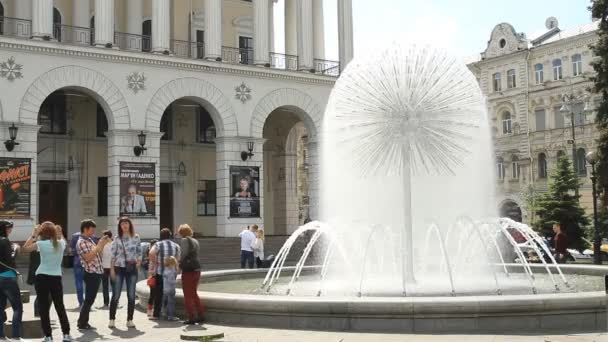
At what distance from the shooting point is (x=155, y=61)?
29812mm

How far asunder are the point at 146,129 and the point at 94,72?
2.97m

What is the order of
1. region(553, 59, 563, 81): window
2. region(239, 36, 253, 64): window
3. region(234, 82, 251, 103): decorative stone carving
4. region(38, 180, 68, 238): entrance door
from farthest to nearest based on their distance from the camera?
region(553, 59, 563, 81): window, region(239, 36, 253, 64): window, region(234, 82, 251, 103): decorative stone carving, region(38, 180, 68, 238): entrance door

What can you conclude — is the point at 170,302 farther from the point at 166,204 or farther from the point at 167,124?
the point at 167,124

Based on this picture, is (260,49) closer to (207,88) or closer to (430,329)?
(207,88)

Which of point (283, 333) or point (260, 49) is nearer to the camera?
point (283, 333)

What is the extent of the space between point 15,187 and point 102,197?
22.1 feet

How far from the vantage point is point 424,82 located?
46.6 ft

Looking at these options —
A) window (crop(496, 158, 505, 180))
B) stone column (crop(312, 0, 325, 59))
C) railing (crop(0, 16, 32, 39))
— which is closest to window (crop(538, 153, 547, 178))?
window (crop(496, 158, 505, 180))

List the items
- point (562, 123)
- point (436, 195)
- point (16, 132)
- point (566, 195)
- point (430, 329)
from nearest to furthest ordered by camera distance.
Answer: point (430, 329)
point (436, 195)
point (16, 132)
point (566, 195)
point (562, 123)

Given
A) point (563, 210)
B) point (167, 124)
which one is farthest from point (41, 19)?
point (563, 210)

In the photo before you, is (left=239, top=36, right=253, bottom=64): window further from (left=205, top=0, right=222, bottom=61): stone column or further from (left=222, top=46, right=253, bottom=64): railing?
(left=205, top=0, right=222, bottom=61): stone column

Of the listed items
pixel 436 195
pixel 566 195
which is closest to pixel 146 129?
pixel 436 195

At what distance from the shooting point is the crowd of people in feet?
31.9

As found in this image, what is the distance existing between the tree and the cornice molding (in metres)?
12.1
